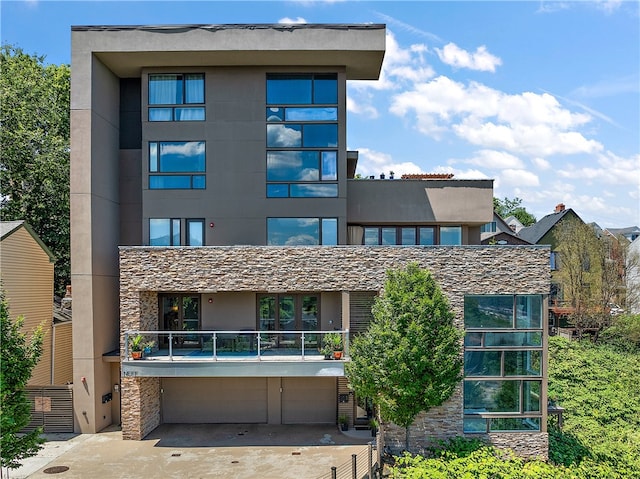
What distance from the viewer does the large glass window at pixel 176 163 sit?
16.2 m

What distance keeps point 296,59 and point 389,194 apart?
6051mm

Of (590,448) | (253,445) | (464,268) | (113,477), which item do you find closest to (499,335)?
(464,268)

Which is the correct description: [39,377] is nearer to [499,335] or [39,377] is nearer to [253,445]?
[253,445]

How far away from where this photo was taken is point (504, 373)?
13484mm

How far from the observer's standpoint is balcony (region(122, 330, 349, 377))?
44.5 ft

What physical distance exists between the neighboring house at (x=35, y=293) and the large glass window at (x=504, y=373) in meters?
14.6

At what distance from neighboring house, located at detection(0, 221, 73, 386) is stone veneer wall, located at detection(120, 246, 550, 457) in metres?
4.27

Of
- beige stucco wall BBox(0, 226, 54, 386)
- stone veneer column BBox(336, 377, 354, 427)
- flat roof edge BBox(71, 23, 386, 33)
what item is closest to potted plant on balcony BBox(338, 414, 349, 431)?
stone veneer column BBox(336, 377, 354, 427)

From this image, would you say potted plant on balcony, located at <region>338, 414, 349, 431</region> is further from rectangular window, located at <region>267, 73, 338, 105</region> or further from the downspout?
rectangular window, located at <region>267, 73, 338, 105</region>

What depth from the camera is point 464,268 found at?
1361 centimetres

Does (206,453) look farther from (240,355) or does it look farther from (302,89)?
(302,89)

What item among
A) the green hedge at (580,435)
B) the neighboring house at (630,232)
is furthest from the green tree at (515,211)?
the green hedge at (580,435)

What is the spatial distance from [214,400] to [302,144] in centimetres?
998

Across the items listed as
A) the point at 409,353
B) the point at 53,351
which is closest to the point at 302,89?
the point at 409,353
